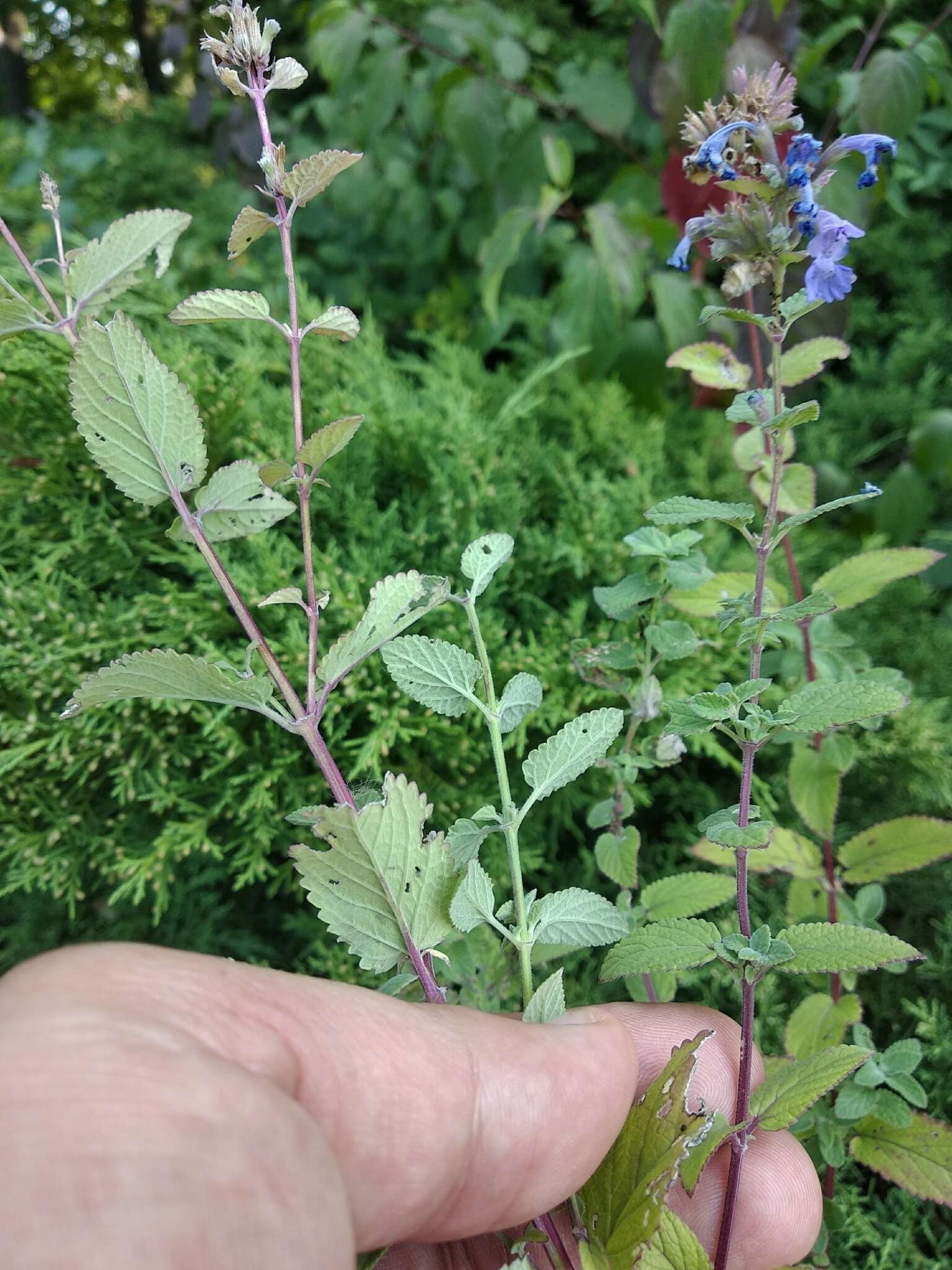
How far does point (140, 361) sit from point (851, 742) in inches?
27.7

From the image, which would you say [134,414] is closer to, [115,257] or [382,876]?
[115,257]

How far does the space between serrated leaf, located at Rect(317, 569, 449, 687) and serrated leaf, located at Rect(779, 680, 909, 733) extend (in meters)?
0.26

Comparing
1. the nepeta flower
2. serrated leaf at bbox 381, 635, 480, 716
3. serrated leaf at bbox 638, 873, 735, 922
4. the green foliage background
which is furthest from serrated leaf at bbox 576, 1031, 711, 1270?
the nepeta flower

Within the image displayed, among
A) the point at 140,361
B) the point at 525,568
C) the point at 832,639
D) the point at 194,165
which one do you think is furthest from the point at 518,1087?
the point at 194,165

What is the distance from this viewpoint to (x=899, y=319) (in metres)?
1.82

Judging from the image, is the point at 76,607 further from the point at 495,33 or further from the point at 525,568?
the point at 495,33

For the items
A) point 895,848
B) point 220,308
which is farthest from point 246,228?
→ point 895,848

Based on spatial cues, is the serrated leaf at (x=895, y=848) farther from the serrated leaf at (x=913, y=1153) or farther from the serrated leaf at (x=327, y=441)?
the serrated leaf at (x=327, y=441)

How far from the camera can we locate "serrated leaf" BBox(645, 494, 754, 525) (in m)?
0.56

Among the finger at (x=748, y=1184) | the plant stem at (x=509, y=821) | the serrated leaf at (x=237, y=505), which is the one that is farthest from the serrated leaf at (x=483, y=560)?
the finger at (x=748, y=1184)

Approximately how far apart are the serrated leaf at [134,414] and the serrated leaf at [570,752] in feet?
0.94

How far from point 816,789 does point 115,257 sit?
0.75 m

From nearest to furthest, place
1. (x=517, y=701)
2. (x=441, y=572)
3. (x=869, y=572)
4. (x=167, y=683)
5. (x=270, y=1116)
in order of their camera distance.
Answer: (x=270, y=1116) → (x=167, y=683) → (x=517, y=701) → (x=869, y=572) → (x=441, y=572)

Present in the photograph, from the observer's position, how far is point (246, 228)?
527 millimetres
